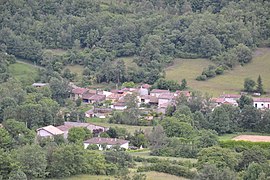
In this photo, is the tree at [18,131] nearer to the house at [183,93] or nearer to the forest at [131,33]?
the house at [183,93]

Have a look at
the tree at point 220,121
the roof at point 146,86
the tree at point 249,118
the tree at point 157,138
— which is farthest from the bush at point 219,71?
the tree at point 157,138

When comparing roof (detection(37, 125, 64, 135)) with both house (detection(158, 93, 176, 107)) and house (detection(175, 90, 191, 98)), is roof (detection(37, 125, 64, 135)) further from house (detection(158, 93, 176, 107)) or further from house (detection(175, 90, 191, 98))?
house (detection(158, 93, 176, 107))

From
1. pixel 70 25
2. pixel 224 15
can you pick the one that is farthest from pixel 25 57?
pixel 224 15

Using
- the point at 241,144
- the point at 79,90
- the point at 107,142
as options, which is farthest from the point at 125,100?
the point at 241,144

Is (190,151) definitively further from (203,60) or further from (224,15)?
(224,15)

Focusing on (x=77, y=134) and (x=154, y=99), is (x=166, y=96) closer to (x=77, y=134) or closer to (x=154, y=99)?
(x=154, y=99)

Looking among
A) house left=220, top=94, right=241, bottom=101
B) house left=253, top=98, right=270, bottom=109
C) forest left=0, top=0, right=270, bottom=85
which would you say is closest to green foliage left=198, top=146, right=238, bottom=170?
house left=253, top=98, right=270, bottom=109

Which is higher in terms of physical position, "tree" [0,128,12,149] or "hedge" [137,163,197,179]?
"tree" [0,128,12,149]
